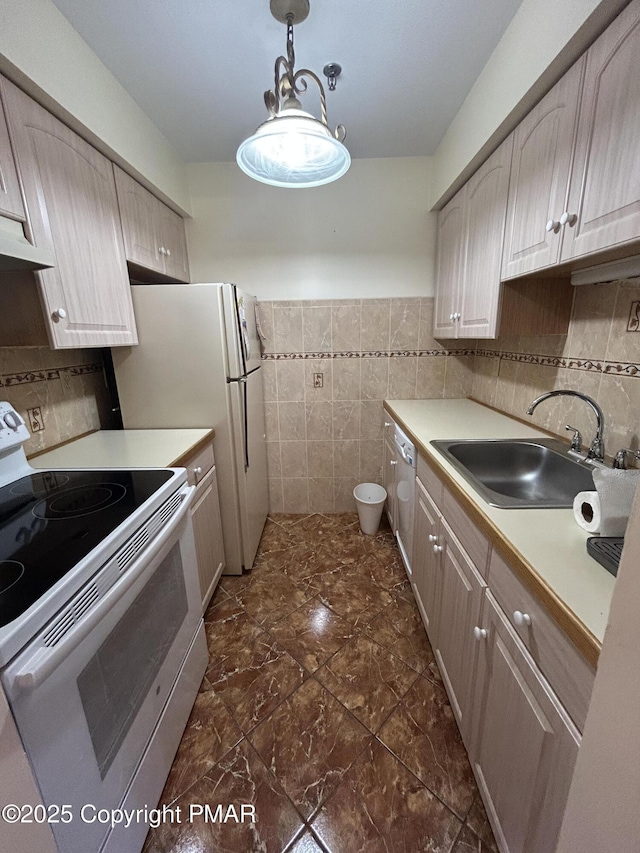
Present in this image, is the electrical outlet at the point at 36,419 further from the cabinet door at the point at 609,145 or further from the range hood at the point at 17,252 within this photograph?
the cabinet door at the point at 609,145

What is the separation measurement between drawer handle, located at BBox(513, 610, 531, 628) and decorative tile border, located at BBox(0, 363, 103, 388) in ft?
6.25

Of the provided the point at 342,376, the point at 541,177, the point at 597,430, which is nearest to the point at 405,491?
the point at 597,430

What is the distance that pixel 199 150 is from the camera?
6.80 ft

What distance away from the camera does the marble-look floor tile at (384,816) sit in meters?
0.97

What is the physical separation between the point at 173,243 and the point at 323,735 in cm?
263

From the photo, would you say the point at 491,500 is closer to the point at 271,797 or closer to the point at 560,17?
the point at 271,797

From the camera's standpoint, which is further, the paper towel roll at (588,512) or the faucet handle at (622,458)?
the faucet handle at (622,458)

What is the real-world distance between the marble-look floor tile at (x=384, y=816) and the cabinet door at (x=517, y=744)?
18cm

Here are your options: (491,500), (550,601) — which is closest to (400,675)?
(491,500)

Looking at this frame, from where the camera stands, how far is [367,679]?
1.42 meters

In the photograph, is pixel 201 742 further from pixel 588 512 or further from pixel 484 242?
pixel 484 242

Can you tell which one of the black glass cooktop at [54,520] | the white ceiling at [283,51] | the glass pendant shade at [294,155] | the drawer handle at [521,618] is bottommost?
the drawer handle at [521,618]

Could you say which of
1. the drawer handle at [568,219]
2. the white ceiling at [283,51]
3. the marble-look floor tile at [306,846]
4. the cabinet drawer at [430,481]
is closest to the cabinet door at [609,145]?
the drawer handle at [568,219]

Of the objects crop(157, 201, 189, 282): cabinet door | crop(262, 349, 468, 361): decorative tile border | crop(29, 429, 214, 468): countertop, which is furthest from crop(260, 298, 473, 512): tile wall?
crop(29, 429, 214, 468): countertop
